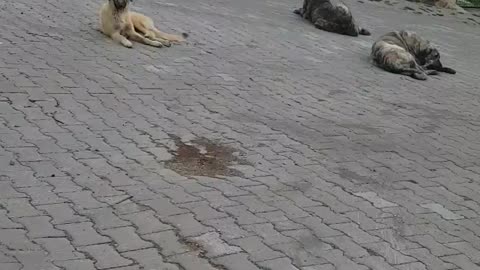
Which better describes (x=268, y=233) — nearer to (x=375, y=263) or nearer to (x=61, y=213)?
(x=375, y=263)

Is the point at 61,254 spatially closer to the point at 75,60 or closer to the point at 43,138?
the point at 43,138

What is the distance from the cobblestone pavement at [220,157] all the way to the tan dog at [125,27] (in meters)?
0.21

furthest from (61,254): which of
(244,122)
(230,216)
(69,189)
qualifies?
(244,122)

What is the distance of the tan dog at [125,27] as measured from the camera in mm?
9320

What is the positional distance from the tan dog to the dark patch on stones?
355 centimetres

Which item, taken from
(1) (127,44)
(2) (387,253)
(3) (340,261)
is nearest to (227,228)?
(3) (340,261)

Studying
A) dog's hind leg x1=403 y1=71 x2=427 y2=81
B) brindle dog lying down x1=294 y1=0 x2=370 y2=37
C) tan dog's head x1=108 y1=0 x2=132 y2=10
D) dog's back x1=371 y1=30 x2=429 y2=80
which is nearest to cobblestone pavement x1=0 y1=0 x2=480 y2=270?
dog's hind leg x1=403 y1=71 x2=427 y2=81

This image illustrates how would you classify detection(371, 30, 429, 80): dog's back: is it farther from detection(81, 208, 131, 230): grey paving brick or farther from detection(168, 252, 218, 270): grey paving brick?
detection(168, 252, 218, 270): grey paving brick

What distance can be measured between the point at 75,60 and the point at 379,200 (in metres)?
4.29

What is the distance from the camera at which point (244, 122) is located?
276 inches

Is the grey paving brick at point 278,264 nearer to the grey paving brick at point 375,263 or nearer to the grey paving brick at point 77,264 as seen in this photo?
the grey paving brick at point 375,263

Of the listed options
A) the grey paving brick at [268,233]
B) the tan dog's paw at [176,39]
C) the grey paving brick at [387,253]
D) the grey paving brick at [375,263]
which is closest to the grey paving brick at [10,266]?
the grey paving brick at [268,233]

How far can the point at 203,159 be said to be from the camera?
582 centimetres

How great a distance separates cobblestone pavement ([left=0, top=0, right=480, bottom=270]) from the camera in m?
4.38
